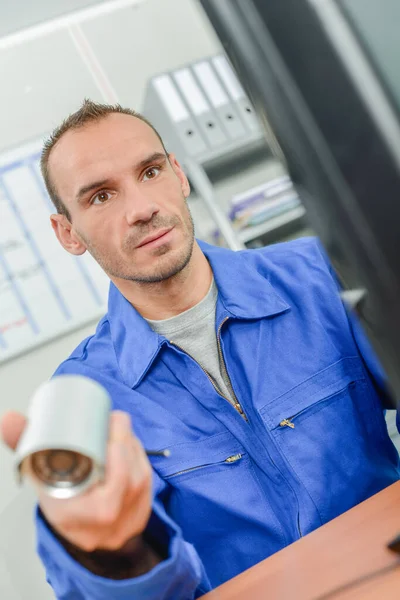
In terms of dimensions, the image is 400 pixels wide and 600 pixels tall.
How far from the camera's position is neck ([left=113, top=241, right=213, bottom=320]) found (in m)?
1.10

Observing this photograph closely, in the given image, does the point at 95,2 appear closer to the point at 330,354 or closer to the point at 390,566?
the point at 330,354

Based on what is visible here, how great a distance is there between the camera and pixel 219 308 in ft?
3.31

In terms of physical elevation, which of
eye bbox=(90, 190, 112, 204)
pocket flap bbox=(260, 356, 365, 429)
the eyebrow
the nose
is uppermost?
the eyebrow

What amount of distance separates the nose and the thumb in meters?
0.69

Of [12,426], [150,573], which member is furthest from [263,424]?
[12,426]

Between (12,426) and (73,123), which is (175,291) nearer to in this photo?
(73,123)

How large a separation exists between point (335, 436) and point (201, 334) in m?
0.34

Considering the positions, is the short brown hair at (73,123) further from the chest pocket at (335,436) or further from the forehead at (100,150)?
the chest pocket at (335,436)

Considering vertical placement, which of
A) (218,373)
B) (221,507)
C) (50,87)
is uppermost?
(50,87)

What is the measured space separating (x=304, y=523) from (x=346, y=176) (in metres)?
0.66

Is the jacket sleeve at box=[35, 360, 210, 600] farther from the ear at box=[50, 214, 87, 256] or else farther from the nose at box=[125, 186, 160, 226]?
the ear at box=[50, 214, 87, 256]

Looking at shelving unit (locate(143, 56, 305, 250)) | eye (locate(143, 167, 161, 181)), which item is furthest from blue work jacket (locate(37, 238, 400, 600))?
shelving unit (locate(143, 56, 305, 250))

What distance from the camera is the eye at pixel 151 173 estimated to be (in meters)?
1.13

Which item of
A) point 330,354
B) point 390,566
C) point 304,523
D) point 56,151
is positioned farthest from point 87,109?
point 390,566
